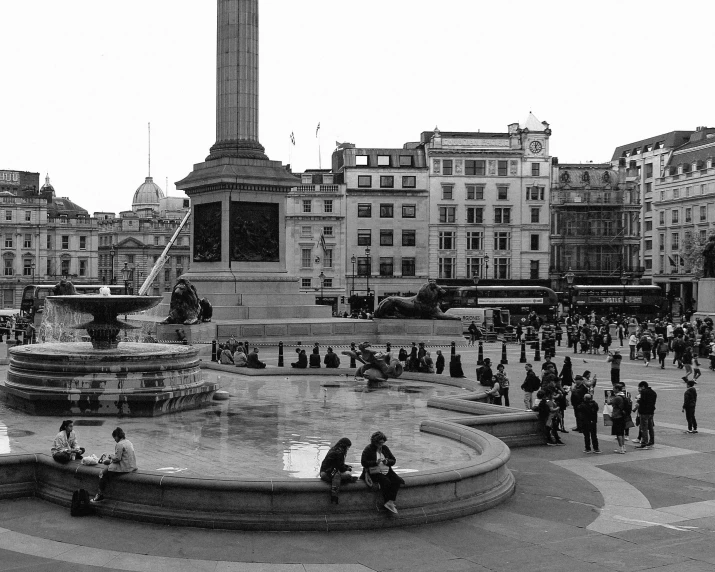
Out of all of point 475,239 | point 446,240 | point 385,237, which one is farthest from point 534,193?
point 385,237

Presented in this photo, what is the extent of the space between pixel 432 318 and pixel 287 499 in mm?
38718

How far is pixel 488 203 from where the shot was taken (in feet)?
325

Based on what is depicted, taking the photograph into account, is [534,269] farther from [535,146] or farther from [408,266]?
[408,266]

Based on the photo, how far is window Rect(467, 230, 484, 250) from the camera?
324 ft

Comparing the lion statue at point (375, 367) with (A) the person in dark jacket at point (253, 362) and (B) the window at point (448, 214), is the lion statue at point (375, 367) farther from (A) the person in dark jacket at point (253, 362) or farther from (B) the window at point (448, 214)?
(B) the window at point (448, 214)

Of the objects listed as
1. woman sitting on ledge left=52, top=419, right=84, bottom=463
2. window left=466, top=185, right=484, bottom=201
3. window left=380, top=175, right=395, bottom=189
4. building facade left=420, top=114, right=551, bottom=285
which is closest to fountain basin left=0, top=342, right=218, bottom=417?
woman sitting on ledge left=52, top=419, right=84, bottom=463

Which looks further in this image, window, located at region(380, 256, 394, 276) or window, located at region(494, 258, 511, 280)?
window, located at region(494, 258, 511, 280)

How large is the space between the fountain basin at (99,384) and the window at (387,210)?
3016 inches

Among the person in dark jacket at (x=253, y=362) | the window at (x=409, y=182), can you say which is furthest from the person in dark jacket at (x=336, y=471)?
the window at (x=409, y=182)

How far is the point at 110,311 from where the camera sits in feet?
77.5

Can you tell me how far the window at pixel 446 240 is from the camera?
98.3 metres

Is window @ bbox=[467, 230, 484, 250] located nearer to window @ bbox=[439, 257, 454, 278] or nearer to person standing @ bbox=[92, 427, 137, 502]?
window @ bbox=[439, 257, 454, 278]

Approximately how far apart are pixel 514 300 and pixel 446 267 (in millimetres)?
21564

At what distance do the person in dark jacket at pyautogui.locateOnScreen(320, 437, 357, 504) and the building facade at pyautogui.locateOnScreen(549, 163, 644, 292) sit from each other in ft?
298
